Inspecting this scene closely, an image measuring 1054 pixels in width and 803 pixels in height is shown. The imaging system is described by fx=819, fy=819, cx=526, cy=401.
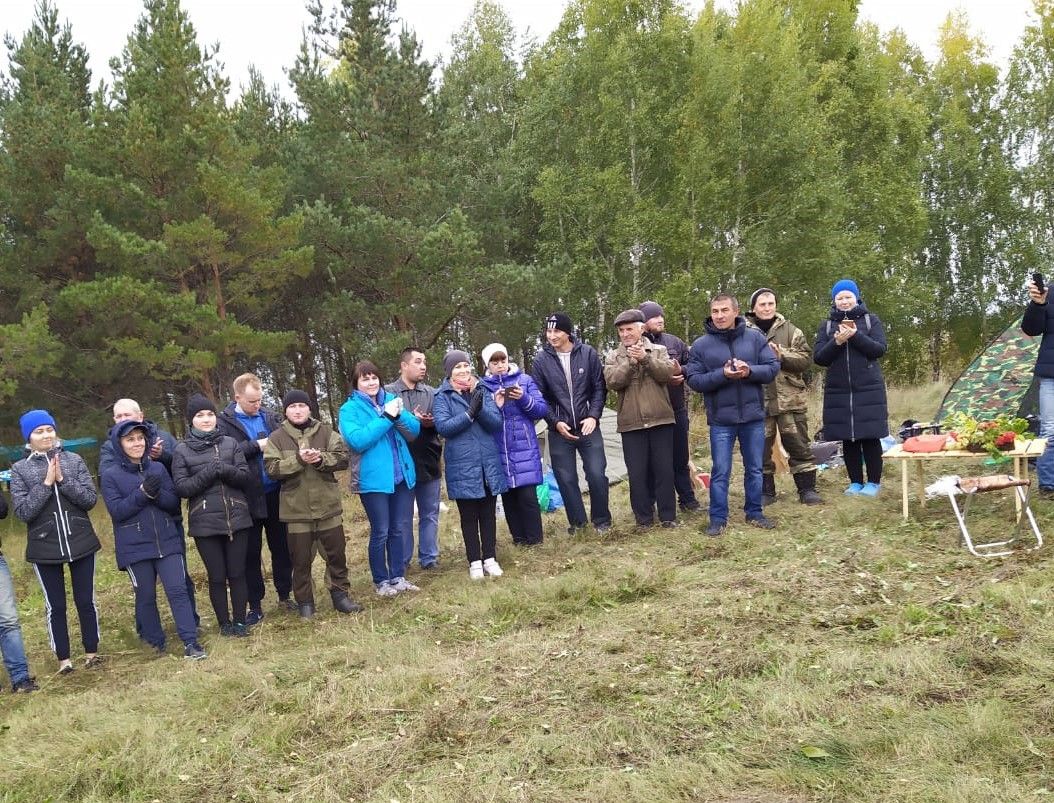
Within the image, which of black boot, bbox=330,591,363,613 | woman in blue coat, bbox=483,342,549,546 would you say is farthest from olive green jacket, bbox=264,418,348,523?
woman in blue coat, bbox=483,342,549,546

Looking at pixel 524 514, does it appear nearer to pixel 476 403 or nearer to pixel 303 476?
pixel 476 403

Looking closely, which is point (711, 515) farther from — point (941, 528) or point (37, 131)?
point (37, 131)

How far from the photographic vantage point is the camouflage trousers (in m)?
6.93

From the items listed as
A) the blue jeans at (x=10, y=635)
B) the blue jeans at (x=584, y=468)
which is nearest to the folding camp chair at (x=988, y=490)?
the blue jeans at (x=584, y=468)

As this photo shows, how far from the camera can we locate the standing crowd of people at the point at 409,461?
5.19m

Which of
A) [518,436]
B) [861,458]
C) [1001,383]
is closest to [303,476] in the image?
[518,436]

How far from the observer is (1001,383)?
321 inches

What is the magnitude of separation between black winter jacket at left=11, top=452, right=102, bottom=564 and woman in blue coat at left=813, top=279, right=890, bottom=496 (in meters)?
5.44

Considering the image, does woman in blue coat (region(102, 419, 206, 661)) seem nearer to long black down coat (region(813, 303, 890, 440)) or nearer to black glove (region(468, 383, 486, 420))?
black glove (region(468, 383, 486, 420))

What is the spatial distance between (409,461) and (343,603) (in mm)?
1122

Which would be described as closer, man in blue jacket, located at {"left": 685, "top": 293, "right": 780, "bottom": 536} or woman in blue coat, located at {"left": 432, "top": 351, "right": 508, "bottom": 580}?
woman in blue coat, located at {"left": 432, "top": 351, "right": 508, "bottom": 580}

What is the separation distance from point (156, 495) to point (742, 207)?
14913mm

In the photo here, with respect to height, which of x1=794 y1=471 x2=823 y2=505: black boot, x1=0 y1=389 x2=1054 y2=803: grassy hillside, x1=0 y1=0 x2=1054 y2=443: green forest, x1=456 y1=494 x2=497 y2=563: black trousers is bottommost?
x1=0 y1=389 x2=1054 y2=803: grassy hillside

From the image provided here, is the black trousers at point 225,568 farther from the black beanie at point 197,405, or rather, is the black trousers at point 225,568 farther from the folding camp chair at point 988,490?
the folding camp chair at point 988,490
